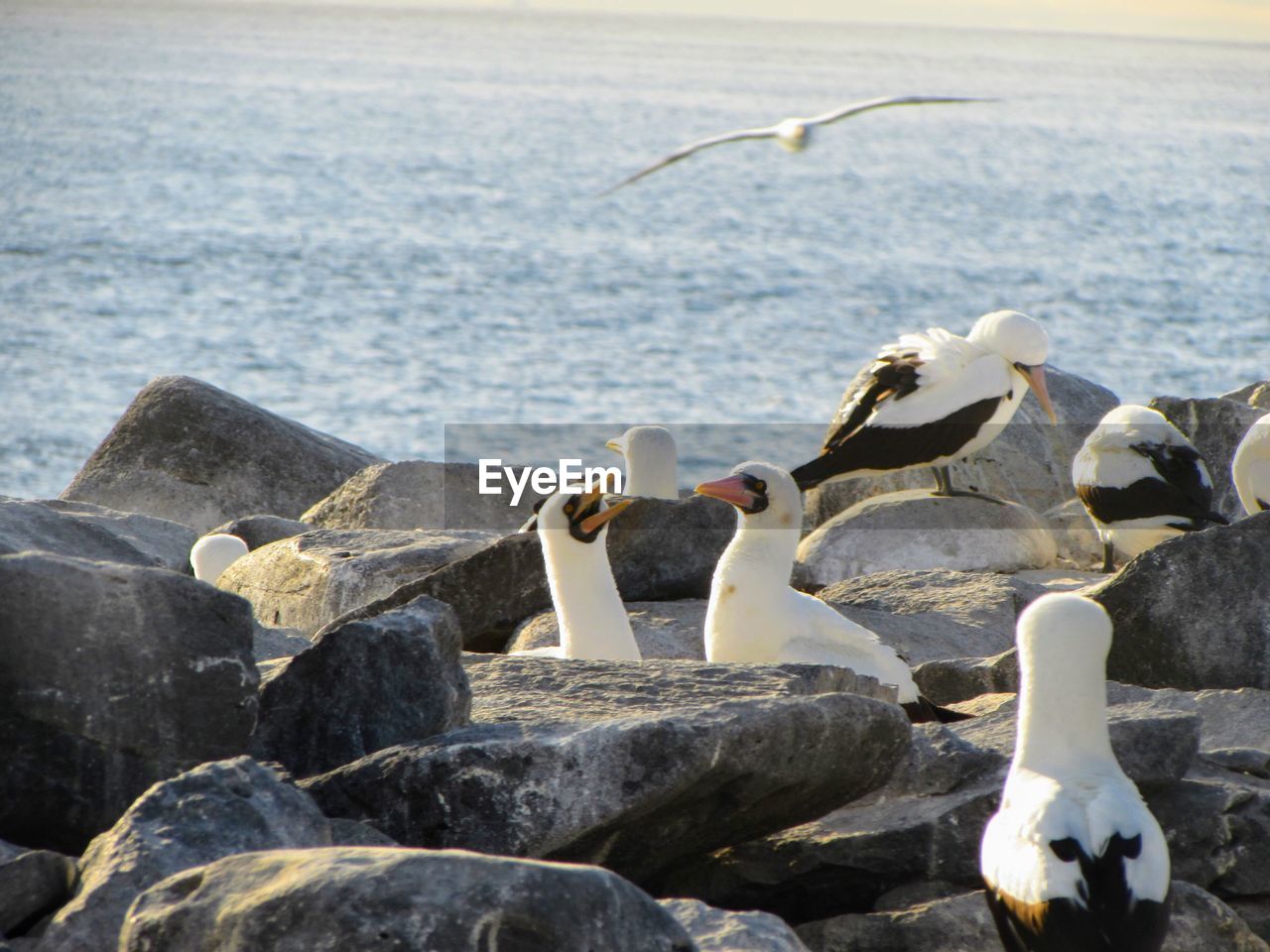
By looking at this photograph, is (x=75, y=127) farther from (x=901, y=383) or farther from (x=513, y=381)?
(x=901, y=383)

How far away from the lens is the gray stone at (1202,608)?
629 cm

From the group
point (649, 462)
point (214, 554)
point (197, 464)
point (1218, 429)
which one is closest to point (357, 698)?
point (214, 554)

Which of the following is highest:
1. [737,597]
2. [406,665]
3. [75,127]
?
[406,665]

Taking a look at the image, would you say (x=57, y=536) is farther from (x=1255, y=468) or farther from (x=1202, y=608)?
(x=1255, y=468)

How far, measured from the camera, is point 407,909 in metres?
3.07

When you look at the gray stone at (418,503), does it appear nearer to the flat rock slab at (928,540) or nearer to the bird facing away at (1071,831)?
the flat rock slab at (928,540)

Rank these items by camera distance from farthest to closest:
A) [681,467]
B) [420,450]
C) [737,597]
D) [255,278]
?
[255,278]
[420,450]
[681,467]
[737,597]

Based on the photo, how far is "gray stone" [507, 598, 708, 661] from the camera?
281 inches

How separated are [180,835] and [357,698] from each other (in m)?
0.96

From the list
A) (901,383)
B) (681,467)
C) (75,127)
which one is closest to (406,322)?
(681,467)

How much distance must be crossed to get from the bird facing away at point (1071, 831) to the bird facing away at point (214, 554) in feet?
17.0

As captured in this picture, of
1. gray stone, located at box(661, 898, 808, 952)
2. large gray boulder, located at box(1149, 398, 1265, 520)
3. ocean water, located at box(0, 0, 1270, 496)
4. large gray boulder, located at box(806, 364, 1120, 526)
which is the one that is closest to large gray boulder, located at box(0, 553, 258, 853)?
gray stone, located at box(661, 898, 808, 952)

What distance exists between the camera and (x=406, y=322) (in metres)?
38.2

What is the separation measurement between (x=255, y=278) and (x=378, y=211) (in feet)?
44.2
